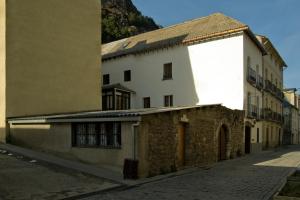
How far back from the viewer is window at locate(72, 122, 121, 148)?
14648 millimetres

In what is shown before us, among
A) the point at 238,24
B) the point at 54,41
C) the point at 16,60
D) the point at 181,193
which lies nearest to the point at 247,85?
the point at 238,24

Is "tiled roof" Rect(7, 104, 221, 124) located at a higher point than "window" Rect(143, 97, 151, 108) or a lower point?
lower

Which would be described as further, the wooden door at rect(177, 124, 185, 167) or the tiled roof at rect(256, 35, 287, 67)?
the tiled roof at rect(256, 35, 287, 67)

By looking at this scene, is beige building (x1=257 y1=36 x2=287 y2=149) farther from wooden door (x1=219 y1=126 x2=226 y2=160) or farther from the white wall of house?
wooden door (x1=219 y1=126 x2=226 y2=160)

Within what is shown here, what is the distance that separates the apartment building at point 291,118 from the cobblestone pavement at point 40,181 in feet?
149

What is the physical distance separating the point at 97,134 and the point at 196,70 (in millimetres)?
15282

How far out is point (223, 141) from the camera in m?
23.6

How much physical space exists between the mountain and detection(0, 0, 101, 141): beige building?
24.2 m

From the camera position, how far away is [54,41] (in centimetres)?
2227

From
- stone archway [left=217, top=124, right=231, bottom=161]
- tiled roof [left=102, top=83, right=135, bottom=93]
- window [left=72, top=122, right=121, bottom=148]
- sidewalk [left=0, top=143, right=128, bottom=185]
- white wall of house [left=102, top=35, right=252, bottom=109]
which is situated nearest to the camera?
sidewalk [left=0, top=143, right=128, bottom=185]

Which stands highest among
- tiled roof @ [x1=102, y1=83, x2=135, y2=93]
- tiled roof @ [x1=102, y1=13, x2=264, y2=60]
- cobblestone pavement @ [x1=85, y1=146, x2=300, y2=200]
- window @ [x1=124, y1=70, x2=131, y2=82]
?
tiled roof @ [x1=102, y1=13, x2=264, y2=60]

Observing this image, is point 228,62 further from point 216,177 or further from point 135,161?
point 135,161

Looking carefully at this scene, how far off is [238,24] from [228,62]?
8.99 ft

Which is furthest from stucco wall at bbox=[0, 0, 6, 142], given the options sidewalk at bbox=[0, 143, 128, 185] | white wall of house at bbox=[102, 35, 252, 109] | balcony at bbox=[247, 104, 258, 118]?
balcony at bbox=[247, 104, 258, 118]
